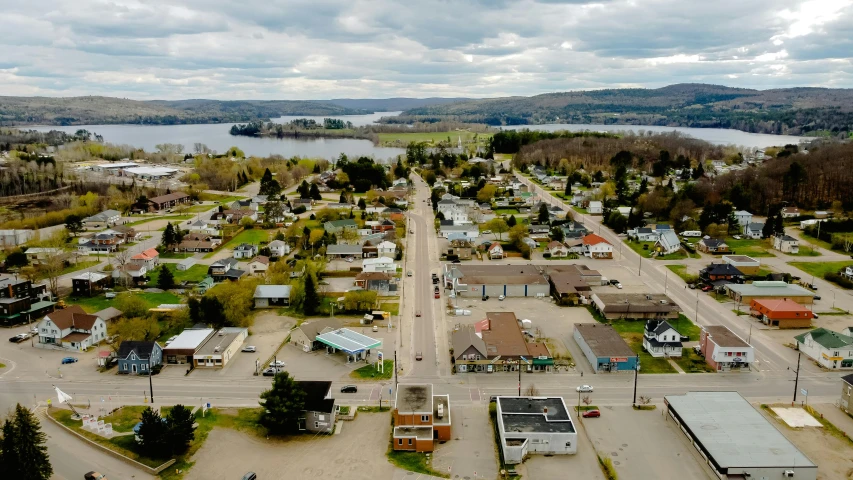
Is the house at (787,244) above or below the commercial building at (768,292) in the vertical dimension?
above

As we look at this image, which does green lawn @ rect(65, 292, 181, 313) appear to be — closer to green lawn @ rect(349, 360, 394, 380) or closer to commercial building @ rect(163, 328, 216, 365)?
commercial building @ rect(163, 328, 216, 365)

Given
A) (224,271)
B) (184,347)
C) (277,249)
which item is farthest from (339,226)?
(184,347)

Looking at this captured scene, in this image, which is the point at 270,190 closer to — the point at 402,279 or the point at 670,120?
the point at 402,279

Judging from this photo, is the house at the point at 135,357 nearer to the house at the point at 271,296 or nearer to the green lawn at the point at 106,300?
the green lawn at the point at 106,300

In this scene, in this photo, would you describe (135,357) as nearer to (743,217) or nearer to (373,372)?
(373,372)

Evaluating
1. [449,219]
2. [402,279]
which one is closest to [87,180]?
[449,219]

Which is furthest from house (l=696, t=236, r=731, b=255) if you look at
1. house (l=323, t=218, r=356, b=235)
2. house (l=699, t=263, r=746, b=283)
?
house (l=323, t=218, r=356, b=235)

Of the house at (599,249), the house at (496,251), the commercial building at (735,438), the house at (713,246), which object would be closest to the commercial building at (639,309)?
the commercial building at (735,438)
